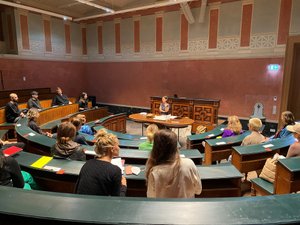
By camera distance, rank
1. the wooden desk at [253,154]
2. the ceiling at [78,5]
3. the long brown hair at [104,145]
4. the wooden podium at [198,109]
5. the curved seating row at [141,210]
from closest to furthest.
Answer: the curved seating row at [141,210]
the long brown hair at [104,145]
the wooden desk at [253,154]
the wooden podium at [198,109]
the ceiling at [78,5]

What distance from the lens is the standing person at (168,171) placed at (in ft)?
4.84

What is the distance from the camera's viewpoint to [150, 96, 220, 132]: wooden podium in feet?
23.0

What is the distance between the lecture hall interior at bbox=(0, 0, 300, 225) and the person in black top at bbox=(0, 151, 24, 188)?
37 centimetres

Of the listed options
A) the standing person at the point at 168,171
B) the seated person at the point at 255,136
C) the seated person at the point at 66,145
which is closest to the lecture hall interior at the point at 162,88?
the seated person at the point at 66,145

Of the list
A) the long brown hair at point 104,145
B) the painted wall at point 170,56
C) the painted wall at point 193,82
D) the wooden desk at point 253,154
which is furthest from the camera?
the painted wall at point 193,82

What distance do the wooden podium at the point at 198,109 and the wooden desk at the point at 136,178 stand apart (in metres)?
4.86

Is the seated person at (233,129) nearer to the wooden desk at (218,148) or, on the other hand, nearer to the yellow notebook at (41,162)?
the wooden desk at (218,148)

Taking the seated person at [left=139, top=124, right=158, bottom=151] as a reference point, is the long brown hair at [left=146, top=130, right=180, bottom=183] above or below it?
above

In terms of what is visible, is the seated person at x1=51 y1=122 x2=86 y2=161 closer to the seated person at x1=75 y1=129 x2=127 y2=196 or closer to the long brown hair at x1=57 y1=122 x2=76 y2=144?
the long brown hair at x1=57 y1=122 x2=76 y2=144

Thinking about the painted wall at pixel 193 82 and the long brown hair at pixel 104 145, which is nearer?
the long brown hair at pixel 104 145

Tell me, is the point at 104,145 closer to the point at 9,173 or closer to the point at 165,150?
the point at 165,150

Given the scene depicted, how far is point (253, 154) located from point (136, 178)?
1.97 meters

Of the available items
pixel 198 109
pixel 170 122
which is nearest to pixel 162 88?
pixel 198 109

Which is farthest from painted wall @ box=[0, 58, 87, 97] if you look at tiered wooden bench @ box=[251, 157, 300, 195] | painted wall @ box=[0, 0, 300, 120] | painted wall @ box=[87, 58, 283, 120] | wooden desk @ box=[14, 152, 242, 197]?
tiered wooden bench @ box=[251, 157, 300, 195]
